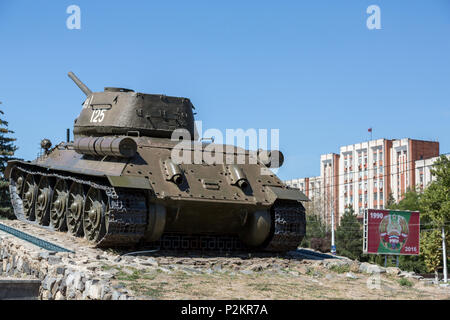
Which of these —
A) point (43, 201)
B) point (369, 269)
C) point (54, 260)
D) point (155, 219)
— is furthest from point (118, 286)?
point (43, 201)

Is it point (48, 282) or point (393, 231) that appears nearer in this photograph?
point (48, 282)

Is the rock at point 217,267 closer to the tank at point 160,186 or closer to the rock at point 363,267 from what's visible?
the tank at point 160,186

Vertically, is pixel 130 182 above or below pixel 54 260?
above

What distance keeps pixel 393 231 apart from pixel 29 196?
14868 mm

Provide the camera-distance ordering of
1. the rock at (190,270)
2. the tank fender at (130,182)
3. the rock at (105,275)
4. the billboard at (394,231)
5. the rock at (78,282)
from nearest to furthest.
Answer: the rock at (78,282) → the rock at (105,275) → the rock at (190,270) → the tank fender at (130,182) → the billboard at (394,231)

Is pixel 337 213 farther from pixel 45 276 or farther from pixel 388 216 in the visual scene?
pixel 45 276

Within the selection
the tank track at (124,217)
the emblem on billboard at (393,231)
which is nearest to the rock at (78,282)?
the tank track at (124,217)

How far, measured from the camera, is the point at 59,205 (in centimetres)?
1834

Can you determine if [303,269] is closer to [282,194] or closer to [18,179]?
[282,194]

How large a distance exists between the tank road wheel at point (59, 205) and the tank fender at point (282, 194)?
217 inches

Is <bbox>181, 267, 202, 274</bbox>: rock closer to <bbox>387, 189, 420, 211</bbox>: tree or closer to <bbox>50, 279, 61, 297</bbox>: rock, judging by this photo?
<bbox>50, 279, 61, 297</bbox>: rock

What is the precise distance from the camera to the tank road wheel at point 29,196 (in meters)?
20.8
